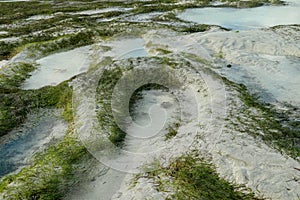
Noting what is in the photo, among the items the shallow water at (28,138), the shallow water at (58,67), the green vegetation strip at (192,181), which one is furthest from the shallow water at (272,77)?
the shallow water at (58,67)

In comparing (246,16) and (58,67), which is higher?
(246,16)

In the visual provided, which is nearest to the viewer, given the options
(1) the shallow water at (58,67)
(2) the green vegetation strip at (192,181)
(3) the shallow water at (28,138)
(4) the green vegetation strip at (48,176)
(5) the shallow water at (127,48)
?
(2) the green vegetation strip at (192,181)

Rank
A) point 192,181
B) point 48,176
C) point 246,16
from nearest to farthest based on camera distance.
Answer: point 192,181 < point 48,176 < point 246,16

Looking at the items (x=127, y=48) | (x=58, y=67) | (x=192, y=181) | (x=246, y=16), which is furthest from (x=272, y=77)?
(x=246, y=16)

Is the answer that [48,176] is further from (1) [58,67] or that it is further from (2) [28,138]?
(1) [58,67]

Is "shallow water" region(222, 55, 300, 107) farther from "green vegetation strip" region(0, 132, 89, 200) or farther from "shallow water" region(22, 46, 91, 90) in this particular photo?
"shallow water" region(22, 46, 91, 90)

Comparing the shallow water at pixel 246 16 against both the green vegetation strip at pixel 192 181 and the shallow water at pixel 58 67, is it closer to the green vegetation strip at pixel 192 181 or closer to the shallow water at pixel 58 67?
the shallow water at pixel 58 67

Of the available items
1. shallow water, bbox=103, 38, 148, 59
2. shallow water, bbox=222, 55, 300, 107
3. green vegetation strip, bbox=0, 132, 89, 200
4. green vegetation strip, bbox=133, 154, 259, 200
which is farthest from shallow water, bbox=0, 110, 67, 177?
shallow water, bbox=222, 55, 300, 107
